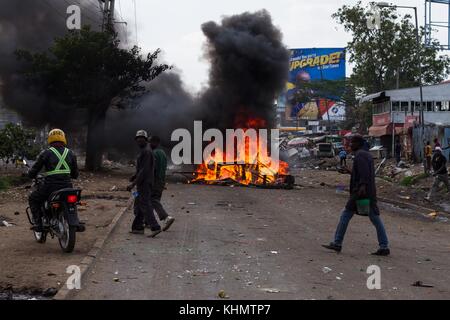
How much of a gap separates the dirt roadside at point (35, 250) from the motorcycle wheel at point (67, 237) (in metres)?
0.09

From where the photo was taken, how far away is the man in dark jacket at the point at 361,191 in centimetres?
897

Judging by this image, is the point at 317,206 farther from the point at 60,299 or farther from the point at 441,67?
the point at 441,67

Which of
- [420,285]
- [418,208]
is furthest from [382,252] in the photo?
[418,208]

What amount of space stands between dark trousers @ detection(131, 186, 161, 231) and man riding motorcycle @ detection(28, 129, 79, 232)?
5.51ft

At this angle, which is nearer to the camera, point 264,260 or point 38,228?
point 264,260

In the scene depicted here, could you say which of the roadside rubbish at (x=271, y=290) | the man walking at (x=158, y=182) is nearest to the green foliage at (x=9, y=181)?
the man walking at (x=158, y=182)

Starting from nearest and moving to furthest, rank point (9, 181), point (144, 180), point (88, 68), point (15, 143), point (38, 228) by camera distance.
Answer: point (38, 228) < point (144, 180) < point (9, 181) < point (15, 143) < point (88, 68)

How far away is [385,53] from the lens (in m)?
51.5

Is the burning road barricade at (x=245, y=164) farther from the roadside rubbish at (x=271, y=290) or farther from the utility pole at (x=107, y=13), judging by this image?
the roadside rubbish at (x=271, y=290)

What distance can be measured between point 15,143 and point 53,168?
51.5 ft

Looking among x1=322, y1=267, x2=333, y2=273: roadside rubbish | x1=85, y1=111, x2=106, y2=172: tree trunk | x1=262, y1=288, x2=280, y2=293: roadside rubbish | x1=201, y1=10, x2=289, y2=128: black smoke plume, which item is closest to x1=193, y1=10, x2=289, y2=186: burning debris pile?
x1=201, y1=10, x2=289, y2=128: black smoke plume

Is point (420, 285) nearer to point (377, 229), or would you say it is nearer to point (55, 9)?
point (377, 229)

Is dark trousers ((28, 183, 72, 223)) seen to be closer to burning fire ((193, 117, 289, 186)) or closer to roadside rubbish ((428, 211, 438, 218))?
roadside rubbish ((428, 211, 438, 218))

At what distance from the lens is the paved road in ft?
21.4
